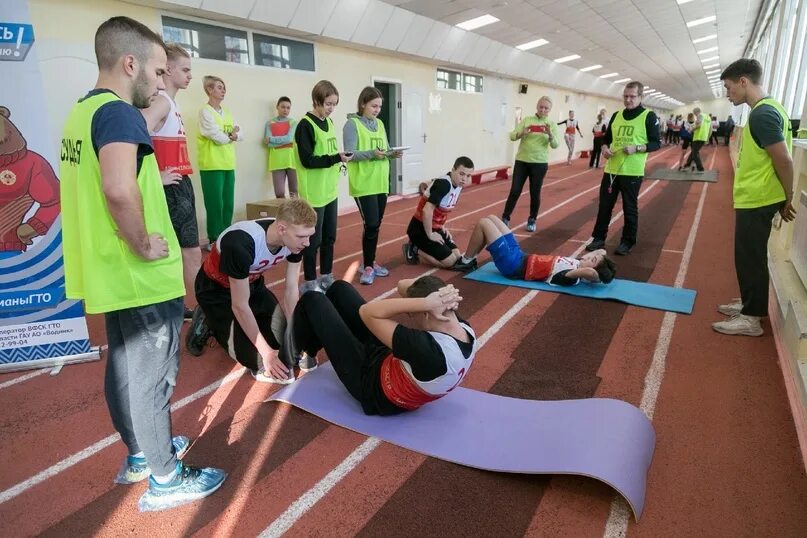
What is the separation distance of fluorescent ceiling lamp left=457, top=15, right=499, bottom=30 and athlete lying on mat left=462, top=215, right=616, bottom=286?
23.2 feet

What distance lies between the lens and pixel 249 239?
8.18ft

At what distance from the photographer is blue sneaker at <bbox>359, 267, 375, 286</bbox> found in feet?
15.4

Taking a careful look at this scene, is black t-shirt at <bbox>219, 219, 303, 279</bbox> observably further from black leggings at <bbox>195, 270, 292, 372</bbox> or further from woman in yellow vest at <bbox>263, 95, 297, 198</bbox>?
woman in yellow vest at <bbox>263, 95, 297, 198</bbox>

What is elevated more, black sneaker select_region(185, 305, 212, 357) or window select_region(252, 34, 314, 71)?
window select_region(252, 34, 314, 71)

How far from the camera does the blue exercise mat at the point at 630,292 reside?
4.11 meters

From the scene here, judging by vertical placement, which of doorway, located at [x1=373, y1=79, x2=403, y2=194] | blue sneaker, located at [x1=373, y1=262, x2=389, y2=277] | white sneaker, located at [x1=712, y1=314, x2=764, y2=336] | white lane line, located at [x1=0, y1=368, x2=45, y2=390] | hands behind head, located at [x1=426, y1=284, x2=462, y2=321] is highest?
Result: doorway, located at [x1=373, y1=79, x2=403, y2=194]

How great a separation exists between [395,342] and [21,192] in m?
2.50

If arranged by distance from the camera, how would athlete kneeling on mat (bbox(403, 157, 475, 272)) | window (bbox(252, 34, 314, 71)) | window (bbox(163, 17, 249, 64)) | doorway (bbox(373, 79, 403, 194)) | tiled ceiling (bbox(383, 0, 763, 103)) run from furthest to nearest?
doorway (bbox(373, 79, 403, 194))
tiled ceiling (bbox(383, 0, 763, 103))
window (bbox(252, 34, 314, 71))
window (bbox(163, 17, 249, 64))
athlete kneeling on mat (bbox(403, 157, 475, 272))

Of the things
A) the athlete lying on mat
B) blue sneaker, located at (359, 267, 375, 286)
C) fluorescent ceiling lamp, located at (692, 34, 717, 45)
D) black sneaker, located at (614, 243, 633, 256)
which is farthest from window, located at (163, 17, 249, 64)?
fluorescent ceiling lamp, located at (692, 34, 717, 45)

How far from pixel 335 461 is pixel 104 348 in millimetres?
2123

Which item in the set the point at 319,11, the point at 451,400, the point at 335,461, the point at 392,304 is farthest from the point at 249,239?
the point at 319,11

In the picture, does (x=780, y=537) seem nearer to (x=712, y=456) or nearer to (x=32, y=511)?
(x=712, y=456)

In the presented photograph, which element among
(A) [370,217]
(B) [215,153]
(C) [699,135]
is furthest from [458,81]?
(A) [370,217]

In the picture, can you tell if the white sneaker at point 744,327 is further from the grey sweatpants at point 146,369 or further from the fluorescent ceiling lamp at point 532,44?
the fluorescent ceiling lamp at point 532,44
